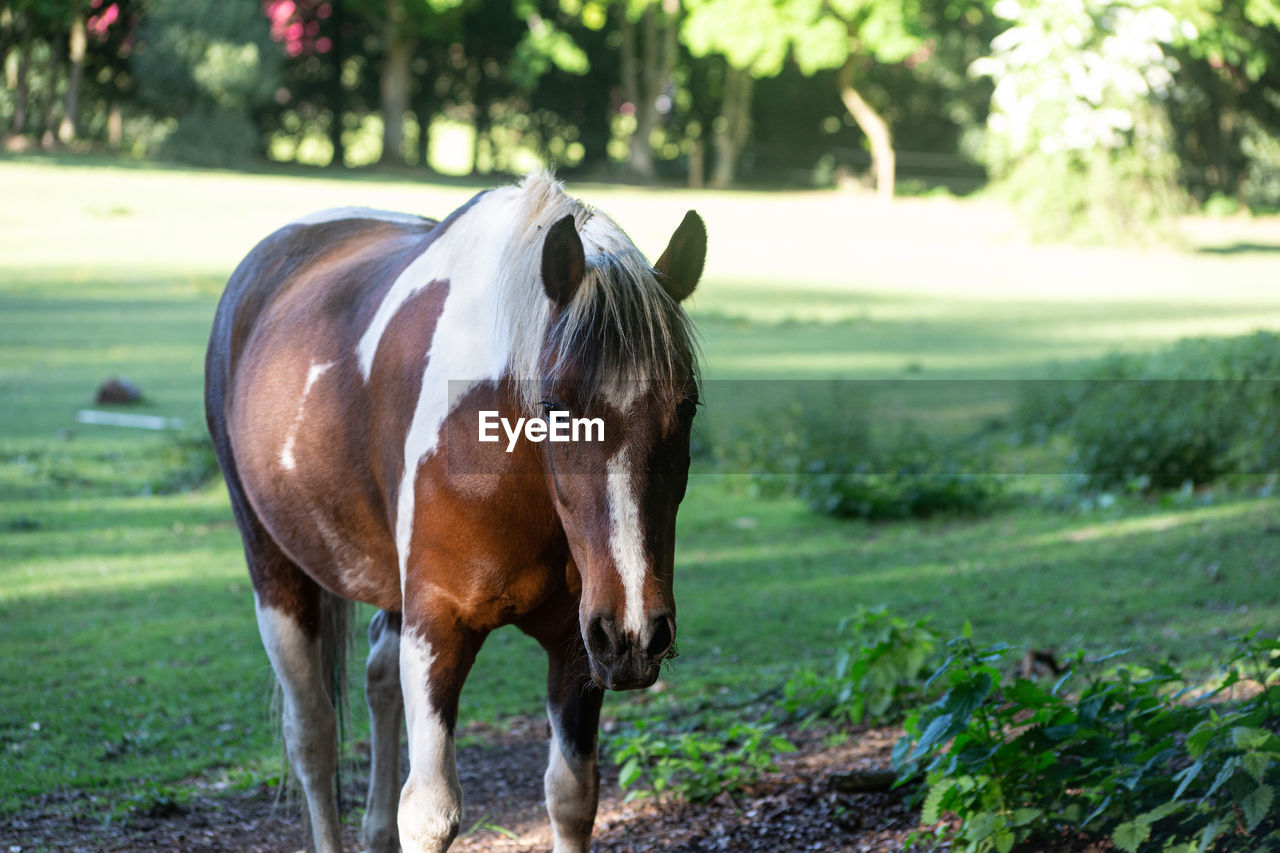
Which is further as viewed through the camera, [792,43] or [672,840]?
[792,43]

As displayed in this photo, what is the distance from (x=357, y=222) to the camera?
3668 millimetres

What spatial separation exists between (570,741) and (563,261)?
1102mm

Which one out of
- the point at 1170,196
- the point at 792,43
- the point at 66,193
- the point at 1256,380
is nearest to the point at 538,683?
the point at 1256,380

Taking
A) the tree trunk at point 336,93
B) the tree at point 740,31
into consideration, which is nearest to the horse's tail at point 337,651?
the tree at point 740,31

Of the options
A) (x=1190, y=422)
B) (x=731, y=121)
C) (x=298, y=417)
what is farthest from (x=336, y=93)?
(x=298, y=417)

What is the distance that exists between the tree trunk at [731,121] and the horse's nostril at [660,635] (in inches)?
1307

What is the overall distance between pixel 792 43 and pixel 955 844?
32.6 m

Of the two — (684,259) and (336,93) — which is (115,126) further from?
(684,259)

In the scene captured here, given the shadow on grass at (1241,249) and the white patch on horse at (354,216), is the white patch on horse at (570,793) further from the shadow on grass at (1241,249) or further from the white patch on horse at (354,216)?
the shadow on grass at (1241,249)

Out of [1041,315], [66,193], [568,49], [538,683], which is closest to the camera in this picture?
[538,683]

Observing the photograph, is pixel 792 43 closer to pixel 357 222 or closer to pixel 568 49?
pixel 568 49

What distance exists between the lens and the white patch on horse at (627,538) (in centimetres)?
197

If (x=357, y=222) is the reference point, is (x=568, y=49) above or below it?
above

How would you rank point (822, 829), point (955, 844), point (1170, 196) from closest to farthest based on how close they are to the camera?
point (955, 844) → point (822, 829) → point (1170, 196)
